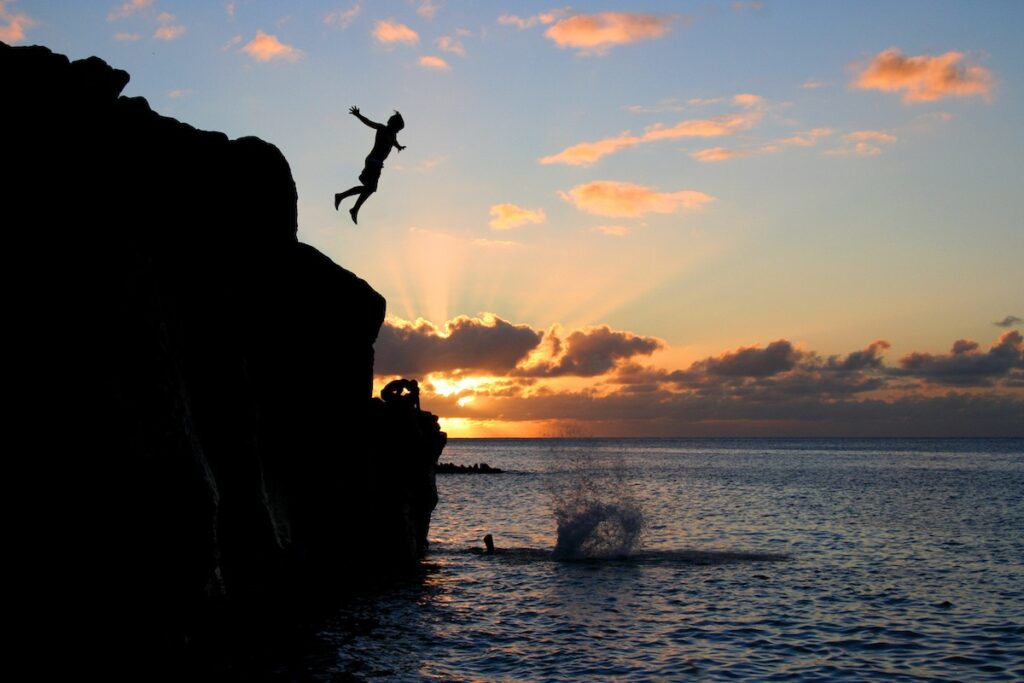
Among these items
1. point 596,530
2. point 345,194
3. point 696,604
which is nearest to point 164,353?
point 345,194

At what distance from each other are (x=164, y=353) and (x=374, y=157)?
663 cm

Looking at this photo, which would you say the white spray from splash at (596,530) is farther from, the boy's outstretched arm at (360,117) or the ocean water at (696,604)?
the boy's outstretched arm at (360,117)

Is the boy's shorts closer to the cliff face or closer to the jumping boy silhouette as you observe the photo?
the jumping boy silhouette

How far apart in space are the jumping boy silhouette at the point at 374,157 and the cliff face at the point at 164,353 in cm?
365

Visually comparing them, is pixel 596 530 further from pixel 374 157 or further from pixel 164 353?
pixel 164 353

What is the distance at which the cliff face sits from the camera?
12453 mm

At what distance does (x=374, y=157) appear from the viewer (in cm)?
1827

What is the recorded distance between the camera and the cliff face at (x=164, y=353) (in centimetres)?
1245

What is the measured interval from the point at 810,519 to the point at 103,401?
176ft

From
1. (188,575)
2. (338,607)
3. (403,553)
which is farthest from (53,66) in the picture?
(403,553)

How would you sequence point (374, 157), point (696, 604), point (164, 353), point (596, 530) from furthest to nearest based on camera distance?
point (596, 530)
point (696, 604)
point (374, 157)
point (164, 353)

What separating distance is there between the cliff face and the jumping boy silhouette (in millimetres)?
3655

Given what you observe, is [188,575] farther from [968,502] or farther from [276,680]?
[968,502]

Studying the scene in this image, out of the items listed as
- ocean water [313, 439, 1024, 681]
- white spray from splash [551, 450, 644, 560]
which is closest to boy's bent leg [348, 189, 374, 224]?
ocean water [313, 439, 1024, 681]
